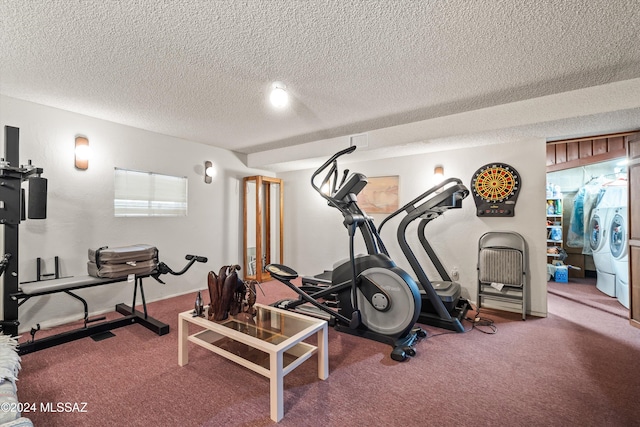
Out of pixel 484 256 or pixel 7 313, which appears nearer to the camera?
pixel 7 313

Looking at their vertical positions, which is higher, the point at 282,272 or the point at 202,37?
the point at 202,37

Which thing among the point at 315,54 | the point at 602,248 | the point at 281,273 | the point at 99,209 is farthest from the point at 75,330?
the point at 602,248

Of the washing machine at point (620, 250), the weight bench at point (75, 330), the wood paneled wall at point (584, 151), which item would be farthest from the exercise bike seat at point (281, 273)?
the washing machine at point (620, 250)

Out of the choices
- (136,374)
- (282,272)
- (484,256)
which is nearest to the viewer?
(136,374)

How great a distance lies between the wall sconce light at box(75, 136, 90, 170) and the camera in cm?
321

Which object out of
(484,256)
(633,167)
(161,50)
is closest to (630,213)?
(633,167)

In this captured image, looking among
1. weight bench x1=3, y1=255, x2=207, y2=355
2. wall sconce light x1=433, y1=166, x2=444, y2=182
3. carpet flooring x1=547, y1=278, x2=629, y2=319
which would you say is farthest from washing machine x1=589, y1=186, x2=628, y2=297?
weight bench x1=3, y1=255, x2=207, y2=355

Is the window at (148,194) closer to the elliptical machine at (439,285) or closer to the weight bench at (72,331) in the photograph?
the weight bench at (72,331)

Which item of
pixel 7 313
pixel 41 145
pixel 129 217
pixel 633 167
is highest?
pixel 41 145

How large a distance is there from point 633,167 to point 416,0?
324cm

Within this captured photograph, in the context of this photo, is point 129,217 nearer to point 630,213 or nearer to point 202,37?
point 202,37

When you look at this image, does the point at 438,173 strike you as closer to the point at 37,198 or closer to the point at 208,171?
the point at 208,171

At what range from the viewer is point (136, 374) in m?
2.12

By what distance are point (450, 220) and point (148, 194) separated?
13.7ft
